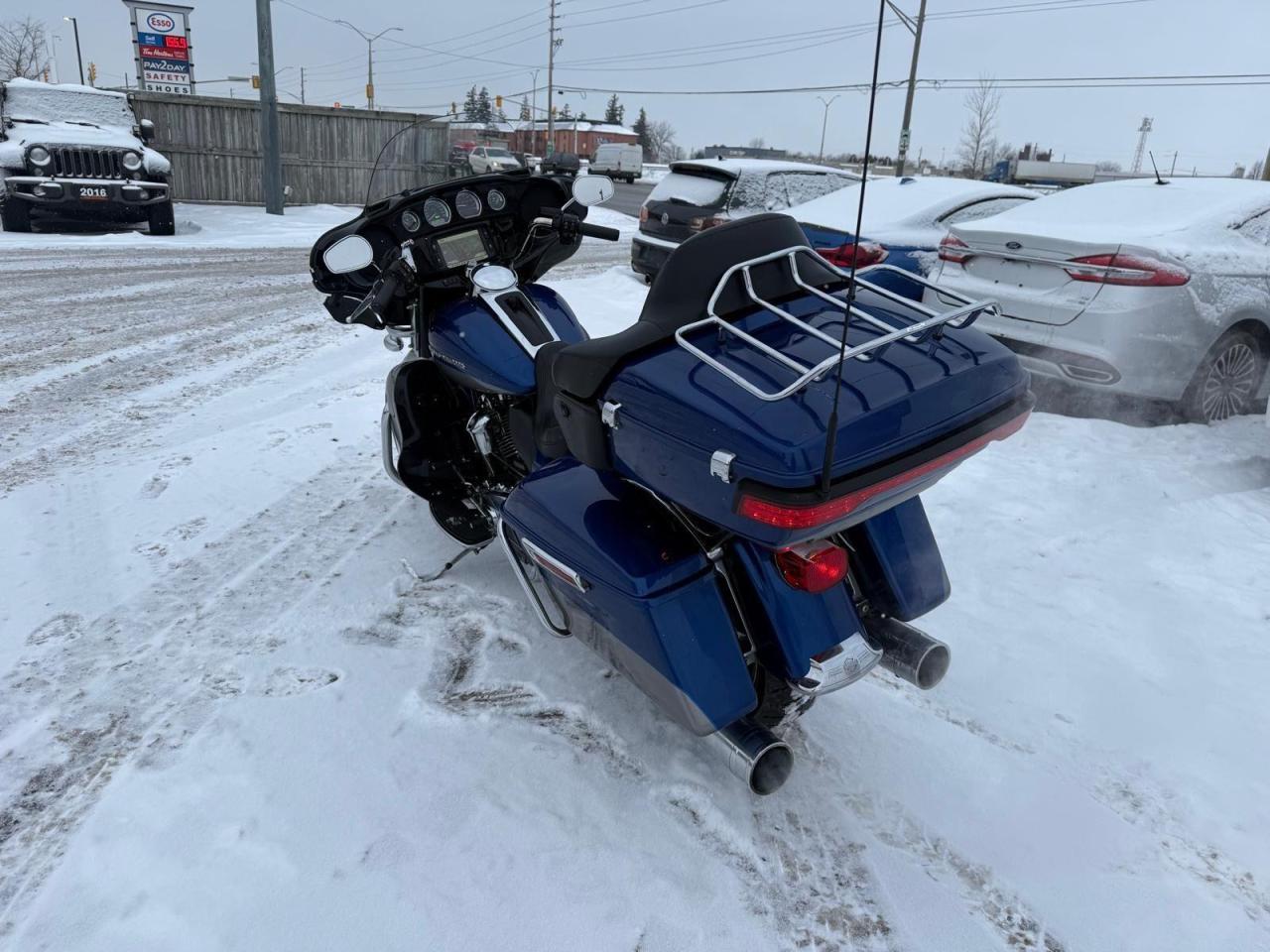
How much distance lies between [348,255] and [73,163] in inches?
434

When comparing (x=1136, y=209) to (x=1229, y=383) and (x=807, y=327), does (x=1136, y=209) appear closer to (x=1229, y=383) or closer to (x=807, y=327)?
(x=1229, y=383)

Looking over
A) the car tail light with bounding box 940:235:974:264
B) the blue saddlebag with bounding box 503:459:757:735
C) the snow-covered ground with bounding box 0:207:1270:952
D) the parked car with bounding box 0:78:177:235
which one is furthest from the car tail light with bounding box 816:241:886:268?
the parked car with bounding box 0:78:177:235

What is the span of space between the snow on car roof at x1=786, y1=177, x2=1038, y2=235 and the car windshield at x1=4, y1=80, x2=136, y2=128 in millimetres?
10839

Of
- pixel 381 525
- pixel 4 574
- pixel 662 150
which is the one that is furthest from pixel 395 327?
pixel 662 150

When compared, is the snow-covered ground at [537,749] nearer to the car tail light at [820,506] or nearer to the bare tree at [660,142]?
the car tail light at [820,506]

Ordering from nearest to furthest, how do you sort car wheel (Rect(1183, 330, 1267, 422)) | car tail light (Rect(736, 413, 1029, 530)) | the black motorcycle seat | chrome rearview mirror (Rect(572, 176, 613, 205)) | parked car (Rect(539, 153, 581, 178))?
car tail light (Rect(736, 413, 1029, 530))
the black motorcycle seat
chrome rearview mirror (Rect(572, 176, 613, 205))
parked car (Rect(539, 153, 581, 178))
car wheel (Rect(1183, 330, 1267, 422))

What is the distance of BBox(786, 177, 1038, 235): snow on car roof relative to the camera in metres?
7.02

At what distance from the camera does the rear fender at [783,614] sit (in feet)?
6.26

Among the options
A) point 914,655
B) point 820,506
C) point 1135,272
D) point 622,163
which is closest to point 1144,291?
point 1135,272

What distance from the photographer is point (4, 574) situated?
116 inches

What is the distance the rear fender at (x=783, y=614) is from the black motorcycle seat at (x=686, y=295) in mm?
517

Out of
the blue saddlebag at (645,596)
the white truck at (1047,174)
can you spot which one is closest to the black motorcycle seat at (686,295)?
the blue saddlebag at (645,596)

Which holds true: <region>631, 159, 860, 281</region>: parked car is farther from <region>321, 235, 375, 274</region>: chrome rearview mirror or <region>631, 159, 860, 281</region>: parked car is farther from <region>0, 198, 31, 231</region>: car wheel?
<region>0, 198, 31, 231</region>: car wheel

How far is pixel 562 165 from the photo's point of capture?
3842 mm
